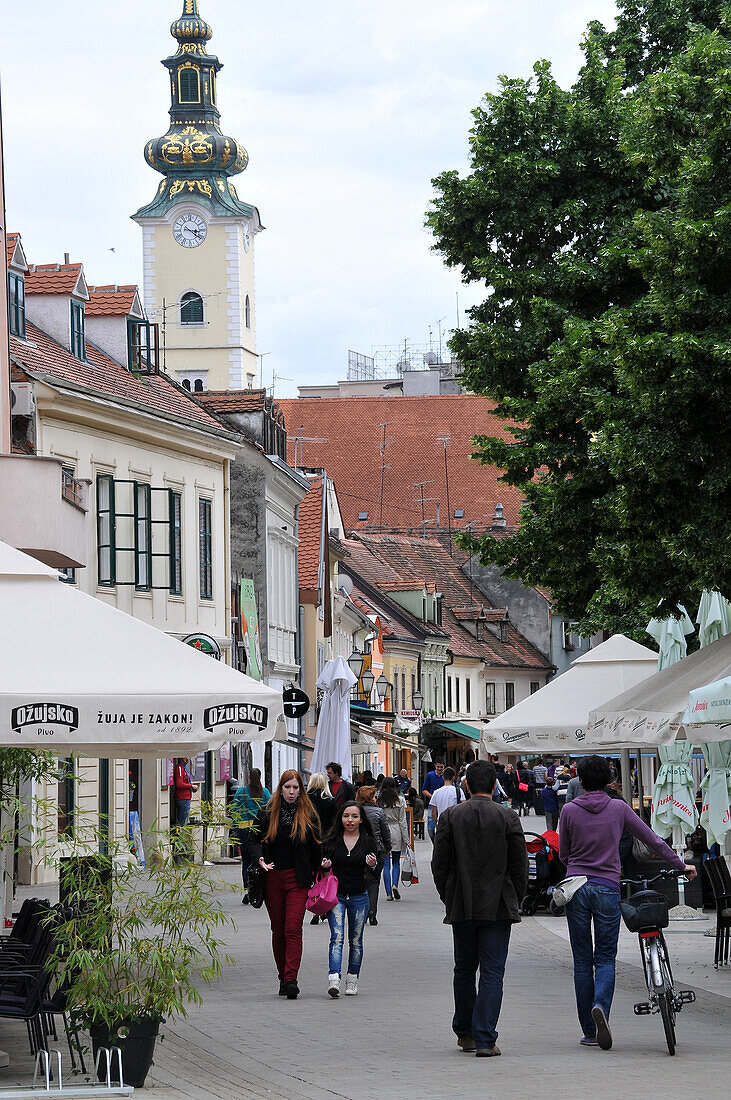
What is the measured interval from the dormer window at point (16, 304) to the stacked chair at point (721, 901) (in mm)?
17767

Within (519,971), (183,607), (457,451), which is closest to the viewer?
(519,971)

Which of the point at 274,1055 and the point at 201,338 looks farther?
the point at 201,338

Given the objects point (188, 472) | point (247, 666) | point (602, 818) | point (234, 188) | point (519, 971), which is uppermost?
point (234, 188)

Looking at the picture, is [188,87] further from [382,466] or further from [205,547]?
[205,547]

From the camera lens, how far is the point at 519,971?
16562mm

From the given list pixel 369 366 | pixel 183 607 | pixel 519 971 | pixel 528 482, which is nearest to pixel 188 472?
pixel 183 607

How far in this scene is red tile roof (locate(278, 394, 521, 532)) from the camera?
98.3 m

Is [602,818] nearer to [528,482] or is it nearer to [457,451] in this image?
[528,482]

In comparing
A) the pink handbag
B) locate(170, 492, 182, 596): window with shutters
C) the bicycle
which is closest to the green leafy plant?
the bicycle

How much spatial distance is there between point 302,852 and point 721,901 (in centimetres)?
366

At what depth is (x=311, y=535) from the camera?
5491cm

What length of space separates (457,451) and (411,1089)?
89.6 metres

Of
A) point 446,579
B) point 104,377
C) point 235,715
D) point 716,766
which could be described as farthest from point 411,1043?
point 446,579

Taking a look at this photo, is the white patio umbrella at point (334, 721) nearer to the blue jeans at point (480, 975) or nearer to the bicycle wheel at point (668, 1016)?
the blue jeans at point (480, 975)
